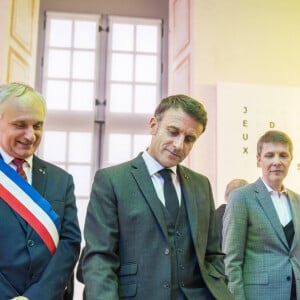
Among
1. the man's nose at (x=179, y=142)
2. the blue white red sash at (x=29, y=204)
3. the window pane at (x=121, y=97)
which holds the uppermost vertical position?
the window pane at (x=121, y=97)

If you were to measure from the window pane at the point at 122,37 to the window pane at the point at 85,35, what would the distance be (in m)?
0.25

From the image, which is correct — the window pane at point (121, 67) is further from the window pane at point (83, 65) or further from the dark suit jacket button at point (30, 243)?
the dark suit jacket button at point (30, 243)

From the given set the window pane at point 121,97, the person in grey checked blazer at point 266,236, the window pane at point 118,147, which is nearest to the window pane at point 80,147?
the window pane at point 118,147

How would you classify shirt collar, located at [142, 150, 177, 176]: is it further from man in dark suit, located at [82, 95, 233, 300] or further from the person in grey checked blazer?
the person in grey checked blazer

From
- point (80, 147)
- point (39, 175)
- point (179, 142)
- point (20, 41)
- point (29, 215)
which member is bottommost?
point (29, 215)

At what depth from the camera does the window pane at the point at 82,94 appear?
6.46 m

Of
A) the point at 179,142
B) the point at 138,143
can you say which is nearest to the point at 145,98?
the point at 138,143

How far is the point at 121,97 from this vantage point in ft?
21.5

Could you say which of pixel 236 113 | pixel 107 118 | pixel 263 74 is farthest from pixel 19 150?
pixel 107 118

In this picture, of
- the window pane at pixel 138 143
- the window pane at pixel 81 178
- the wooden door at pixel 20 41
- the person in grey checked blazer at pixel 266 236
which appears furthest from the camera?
the window pane at pixel 138 143

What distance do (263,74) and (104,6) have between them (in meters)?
2.58

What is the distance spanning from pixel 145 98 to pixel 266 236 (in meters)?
4.43

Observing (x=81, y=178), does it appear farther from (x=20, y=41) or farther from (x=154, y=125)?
(x=154, y=125)

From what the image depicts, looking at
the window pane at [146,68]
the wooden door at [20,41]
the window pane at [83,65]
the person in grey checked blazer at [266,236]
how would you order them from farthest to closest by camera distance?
Result: the window pane at [146,68] < the window pane at [83,65] < the wooden door at [20,41] < the person in grey checked blazer at [266,236]
